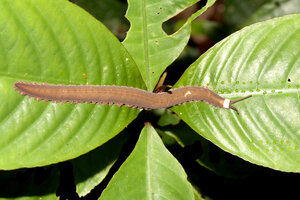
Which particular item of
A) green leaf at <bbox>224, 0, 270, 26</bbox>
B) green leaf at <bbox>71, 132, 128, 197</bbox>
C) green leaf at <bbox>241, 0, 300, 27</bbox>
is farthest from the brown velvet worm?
green leaf at <bbox>224, 0, 270, 26</bbox>

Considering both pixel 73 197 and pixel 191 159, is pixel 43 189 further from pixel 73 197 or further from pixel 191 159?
pixel 191 159

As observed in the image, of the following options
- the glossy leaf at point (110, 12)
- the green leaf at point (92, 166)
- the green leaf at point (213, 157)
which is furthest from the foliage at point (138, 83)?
the glossy leaf at point (110, 12)

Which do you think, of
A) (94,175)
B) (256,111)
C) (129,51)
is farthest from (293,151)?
(94,175)

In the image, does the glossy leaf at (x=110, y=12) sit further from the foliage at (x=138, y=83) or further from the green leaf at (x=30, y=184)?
the green leaf at (x=30, y=184)

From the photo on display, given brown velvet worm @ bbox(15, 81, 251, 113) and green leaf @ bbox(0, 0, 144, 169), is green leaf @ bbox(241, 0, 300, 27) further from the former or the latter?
green leaf @ bbox(0, 0, 144, 169)

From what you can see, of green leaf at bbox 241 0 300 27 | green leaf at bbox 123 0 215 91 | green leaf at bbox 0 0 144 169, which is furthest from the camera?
green leaf at bbox 241 0 300 27

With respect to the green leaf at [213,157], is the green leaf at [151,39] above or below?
above

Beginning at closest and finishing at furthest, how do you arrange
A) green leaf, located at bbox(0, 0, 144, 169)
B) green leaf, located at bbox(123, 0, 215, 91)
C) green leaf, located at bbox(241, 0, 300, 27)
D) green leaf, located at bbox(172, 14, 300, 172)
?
green leaf, located at bbox(0, 0, 144, 169), green leaf, located at bbox(172, 14, 300, 172), green leaf, located at bbox(123, 0, 215, 91), green leaf, located at bbox(241, 0, 300, 27)
